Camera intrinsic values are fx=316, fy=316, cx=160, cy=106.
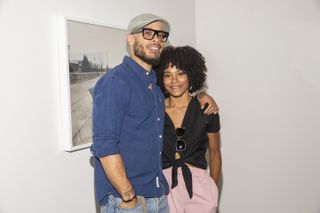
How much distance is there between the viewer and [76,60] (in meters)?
1.52

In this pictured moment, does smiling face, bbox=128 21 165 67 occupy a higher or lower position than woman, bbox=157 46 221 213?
higher

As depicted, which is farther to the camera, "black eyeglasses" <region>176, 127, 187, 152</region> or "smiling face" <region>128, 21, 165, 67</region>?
"black eyeglasses" <region>176, 127, 187, 152</region>

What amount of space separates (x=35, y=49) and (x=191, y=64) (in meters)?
0.79

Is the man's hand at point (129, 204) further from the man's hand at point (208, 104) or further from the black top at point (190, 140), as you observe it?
the man's hand at point (208, 104)

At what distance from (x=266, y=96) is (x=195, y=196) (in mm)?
1092

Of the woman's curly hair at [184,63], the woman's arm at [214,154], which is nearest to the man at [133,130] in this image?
the woman's curly hair at [184,63]

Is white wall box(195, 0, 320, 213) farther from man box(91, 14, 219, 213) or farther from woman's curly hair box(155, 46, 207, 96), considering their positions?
man box(91, 14, 219, 213)

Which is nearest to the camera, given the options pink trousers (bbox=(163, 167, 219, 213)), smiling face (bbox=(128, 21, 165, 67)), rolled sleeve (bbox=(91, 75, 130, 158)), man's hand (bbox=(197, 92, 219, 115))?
rolled sleeve (bbox=(91, 75, 130, 158))

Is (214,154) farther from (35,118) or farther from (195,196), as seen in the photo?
(35,118)

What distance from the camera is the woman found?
1.60 metres

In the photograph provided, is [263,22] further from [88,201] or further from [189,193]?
[88,201]

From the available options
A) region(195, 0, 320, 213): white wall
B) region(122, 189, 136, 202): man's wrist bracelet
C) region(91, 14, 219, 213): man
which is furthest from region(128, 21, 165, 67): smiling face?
region(195, 0, 320, 213): white wall

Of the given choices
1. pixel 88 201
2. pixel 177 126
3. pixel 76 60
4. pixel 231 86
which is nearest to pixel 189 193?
pixel 177 126

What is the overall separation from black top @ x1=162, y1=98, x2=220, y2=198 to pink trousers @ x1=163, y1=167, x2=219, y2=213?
24 millimetres
